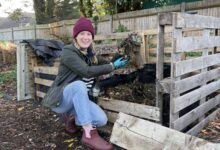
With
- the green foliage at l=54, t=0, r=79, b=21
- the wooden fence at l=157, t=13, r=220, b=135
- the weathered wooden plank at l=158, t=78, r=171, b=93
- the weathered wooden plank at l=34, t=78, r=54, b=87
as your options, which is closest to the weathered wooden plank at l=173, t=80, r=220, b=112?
the wooden fence at l=157, t=13, r=220, b=135

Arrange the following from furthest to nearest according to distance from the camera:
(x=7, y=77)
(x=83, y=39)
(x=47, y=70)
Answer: (x=7, y=77), (x=47, y=70), (x=83, y=39)

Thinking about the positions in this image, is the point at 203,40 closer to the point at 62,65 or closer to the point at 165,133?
the point at 165,133

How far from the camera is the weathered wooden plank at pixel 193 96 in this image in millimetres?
2981

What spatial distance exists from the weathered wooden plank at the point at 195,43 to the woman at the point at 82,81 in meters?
0.71

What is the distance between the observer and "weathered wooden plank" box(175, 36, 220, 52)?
288 centimetres

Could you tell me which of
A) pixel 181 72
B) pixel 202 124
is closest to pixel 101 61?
pixel 181 72

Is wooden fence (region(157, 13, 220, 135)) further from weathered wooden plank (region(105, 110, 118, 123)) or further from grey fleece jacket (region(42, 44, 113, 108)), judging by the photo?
weathered wooden plank (region(105, 110, 118, 123))

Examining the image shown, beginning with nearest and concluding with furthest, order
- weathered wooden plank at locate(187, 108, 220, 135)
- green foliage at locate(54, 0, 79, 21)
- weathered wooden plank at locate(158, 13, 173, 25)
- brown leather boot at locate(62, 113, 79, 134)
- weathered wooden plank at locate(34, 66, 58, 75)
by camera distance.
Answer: weathered wooden plank at locate(158, 13, 173, 25), weathered wooden plank at locate(187, 108, 220, 135), brown leather boot at locate(62, 113, 79, 134), weathered wooden plank at locate(34, 66, 58, 75), green foliage at locate(54, 0, 79, 21)

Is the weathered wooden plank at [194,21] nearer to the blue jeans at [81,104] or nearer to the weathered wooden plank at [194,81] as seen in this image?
the weathered wooden plank at [194,81]

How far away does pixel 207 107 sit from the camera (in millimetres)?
3879

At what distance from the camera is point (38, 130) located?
4.03 meters

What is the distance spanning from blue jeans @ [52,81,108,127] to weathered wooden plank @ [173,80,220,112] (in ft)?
2.70

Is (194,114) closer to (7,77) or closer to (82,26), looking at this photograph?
(82,26)

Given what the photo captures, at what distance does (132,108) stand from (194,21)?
3.66 feet
